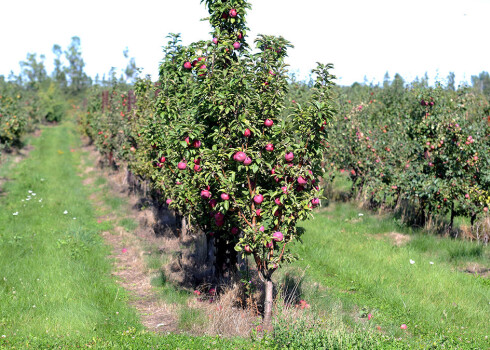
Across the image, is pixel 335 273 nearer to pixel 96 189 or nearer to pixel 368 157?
pixel 368 157

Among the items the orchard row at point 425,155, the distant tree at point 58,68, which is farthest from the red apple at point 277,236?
the distant tree at point 58,68

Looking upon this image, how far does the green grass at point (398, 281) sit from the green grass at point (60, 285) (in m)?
2.65

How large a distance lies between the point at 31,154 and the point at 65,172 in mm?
6575

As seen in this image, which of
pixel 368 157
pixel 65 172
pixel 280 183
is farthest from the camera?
pixel 65 172

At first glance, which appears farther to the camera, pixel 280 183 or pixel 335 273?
pixel 335 273

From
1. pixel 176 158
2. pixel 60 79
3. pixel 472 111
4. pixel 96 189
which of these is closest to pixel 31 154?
pixel 96 189

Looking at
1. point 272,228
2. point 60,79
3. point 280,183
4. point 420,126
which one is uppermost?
point 60,79

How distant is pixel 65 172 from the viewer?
65.6 feet

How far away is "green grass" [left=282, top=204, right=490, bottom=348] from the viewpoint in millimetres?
6098

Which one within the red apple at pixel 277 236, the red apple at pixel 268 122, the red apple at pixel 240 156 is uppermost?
the red apple at pixel 268 122

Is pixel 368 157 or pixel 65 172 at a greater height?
pixel 368 157

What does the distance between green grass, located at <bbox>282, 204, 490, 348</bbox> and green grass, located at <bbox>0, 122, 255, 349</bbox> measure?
2650 mm

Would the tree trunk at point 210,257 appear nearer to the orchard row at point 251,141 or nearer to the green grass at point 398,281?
the orchard row at point 251,141

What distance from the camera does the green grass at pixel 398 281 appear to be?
6098 mm
